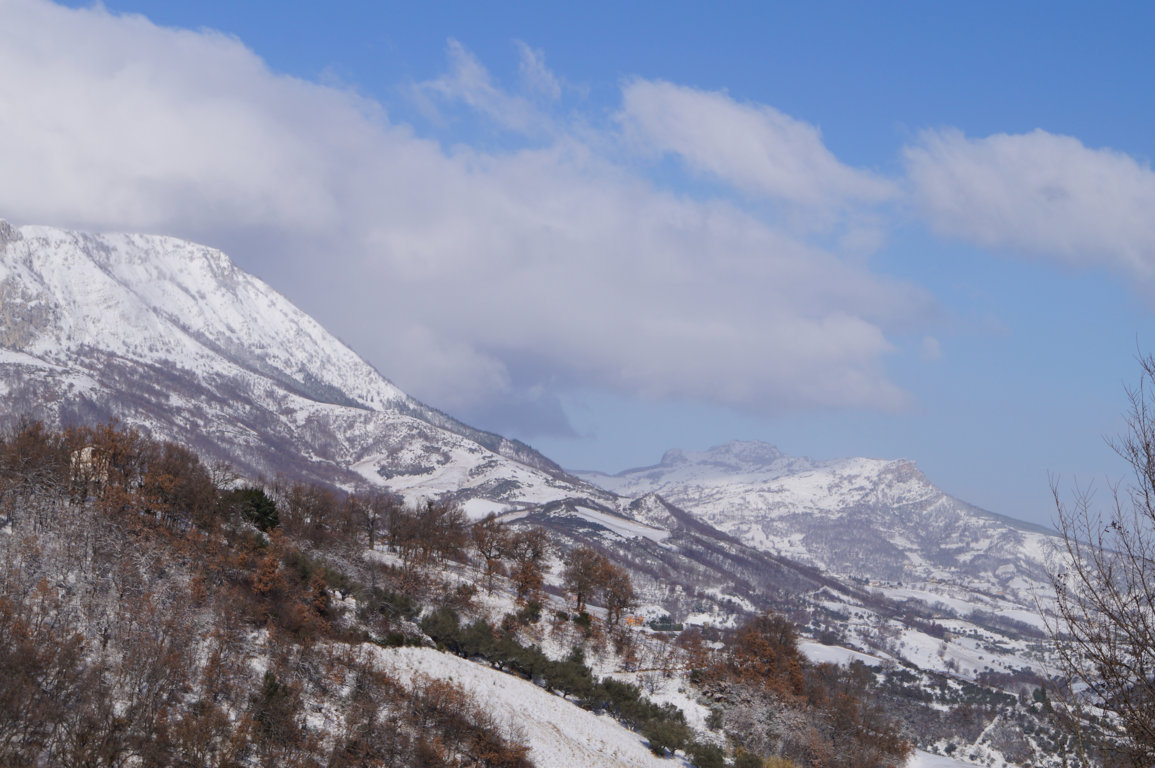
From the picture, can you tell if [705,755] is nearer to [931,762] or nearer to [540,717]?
[540,717]

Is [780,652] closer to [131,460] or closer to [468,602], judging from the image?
[468,602]

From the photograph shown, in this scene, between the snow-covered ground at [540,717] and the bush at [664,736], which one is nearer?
the snow-covered ground at [540,717]

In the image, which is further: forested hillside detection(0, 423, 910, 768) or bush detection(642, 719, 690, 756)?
bush detection(642, 719, 690, 756)

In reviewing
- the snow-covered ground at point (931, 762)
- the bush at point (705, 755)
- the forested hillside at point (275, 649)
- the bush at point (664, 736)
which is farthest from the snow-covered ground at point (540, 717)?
the snow-covered ground at point (931, 762)

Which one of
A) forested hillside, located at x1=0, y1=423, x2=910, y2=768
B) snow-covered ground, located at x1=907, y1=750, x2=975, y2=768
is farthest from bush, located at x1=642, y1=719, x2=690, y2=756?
snow-covered ground, located at x1=907, y1=750, x2=975, y2=768

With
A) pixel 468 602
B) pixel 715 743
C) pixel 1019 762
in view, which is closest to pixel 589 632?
pixel 468 602

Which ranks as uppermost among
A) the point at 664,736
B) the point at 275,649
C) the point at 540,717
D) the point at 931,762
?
the point at 275,649

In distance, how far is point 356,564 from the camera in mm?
87875

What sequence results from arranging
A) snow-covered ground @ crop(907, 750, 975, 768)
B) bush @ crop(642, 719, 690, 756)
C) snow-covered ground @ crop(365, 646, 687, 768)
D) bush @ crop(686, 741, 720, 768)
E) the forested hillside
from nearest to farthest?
1. the forested hillside
2. snow-covered ground @ crop(365, 646, 687, 768)
3. bush @ crop(686, 741, 720, 768)
4. bush @ crop(642, 719, 690, 756)
5. snow-covered ground @ crop(907, 750, 975, 768)

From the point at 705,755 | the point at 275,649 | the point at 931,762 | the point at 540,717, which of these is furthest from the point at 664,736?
the point at 931,762

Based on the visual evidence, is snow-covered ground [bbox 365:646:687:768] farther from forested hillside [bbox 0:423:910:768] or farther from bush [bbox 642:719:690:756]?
forested hillside [bbox 0:423:910:768]

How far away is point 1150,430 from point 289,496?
111m

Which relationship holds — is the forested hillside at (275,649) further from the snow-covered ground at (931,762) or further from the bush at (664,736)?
the snow-covered ground at (931,762)

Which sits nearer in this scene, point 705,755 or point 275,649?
point 275,649
